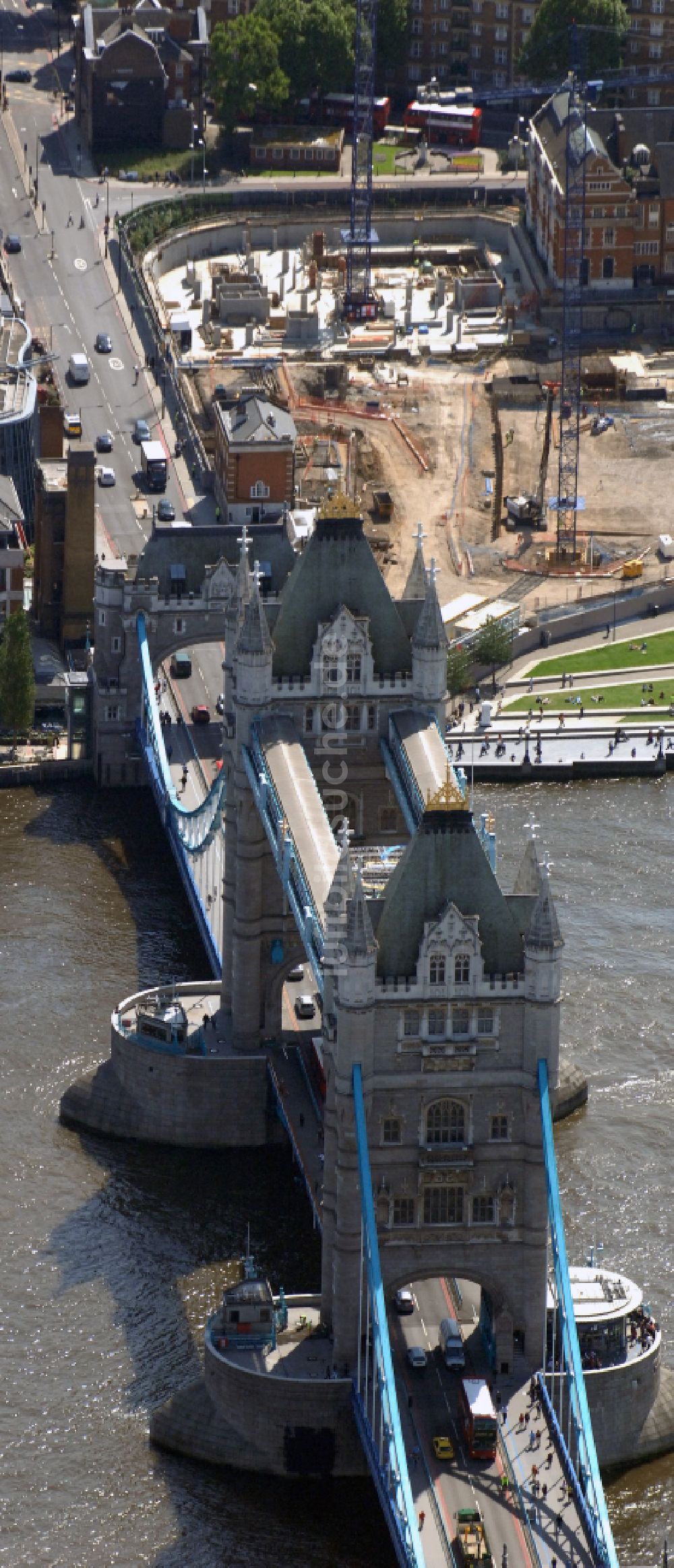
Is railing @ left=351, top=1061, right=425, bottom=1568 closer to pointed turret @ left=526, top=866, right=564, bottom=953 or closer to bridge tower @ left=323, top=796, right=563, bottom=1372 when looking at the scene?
bridge tower @ left=323, top=796, right=563, bottom=1372

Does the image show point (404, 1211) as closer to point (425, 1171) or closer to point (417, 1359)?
point (425, 1171)

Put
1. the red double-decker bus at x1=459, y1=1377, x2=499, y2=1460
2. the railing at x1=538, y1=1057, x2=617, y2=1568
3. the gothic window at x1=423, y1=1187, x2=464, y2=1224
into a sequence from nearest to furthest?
1. the railing at x1=538, y1=1057, x2=617, y2=1568
2. the red double-decker bus at x1=459, y1=1377, x2=499, y2=1460
3. the gothic window at x1=423, y1=1187, x2=464, y2=1224

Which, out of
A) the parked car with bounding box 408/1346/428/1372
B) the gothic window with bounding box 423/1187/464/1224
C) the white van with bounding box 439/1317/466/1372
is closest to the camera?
the parked car with bounding box 408/1346/428/1372

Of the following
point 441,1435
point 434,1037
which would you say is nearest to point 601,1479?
point 441,1435

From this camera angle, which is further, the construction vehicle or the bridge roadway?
the bridge roadway

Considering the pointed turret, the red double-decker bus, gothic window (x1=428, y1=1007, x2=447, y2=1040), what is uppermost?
the pointed turret

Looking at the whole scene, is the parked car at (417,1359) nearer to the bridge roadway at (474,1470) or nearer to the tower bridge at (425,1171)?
the bridge roadway at (474,1470)

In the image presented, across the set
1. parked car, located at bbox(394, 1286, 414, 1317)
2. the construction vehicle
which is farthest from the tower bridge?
parked car, located at bbox(394, 1286, 414, 1317)
